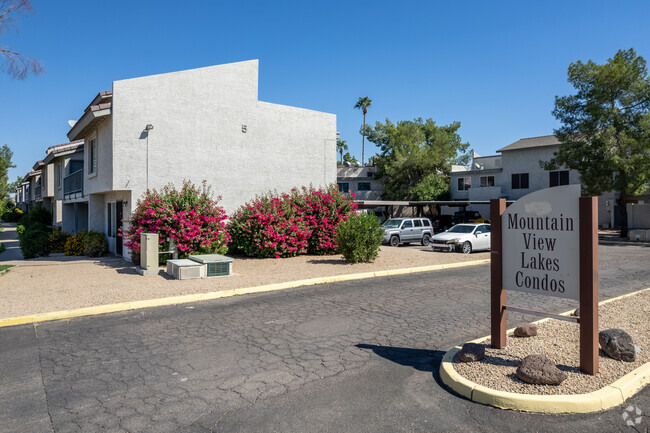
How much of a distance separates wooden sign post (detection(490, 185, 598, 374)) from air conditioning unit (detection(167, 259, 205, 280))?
8.76 metres

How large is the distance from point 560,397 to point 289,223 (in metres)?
13.6

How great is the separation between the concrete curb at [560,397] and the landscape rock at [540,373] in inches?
9.7

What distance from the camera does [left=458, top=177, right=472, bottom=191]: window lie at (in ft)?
147

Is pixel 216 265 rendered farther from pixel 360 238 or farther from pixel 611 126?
pixel 611 126

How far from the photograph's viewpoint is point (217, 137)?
1783 centimetres

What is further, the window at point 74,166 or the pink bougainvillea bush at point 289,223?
the window at point 74,166

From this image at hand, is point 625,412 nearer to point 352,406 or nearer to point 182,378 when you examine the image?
point 352,406

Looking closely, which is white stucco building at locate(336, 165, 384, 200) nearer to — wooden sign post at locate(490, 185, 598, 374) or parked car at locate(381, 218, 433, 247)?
parked car at locate(381, 218, 433, 247)

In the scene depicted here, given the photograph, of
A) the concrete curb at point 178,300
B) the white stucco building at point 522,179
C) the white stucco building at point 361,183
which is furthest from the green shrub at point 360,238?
the white stucco building at point 361,183

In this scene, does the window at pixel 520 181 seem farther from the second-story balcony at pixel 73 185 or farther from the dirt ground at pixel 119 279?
the second-story balcony at pixel 73 185

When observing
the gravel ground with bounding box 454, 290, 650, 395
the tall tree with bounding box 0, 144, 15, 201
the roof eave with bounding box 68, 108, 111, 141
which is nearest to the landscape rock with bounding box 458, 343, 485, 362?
the gravel ground with bounding box 454, 290, 650, 395

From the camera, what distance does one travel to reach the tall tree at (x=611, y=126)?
26594 mm

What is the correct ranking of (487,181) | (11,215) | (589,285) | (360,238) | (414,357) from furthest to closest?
(11,215) < (487,181) < (360,238) < (414,357) < (589,285)

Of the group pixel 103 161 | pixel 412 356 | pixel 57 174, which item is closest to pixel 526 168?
pixel 103 161
